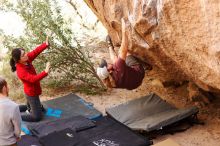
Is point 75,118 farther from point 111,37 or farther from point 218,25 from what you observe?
point 218,25

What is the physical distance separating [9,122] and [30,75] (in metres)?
1.90

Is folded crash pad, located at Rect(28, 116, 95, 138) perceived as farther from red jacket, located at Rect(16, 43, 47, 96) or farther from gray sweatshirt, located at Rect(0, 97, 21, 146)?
gray sweatshirt, located at Rect(0, 97, 21, 146)

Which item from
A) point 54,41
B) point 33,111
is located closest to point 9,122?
point 33,111

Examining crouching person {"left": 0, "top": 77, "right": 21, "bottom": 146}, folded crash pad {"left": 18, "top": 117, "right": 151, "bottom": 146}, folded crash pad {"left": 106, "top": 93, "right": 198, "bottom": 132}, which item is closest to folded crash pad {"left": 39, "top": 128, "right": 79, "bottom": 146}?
folded crash pad {"left": 18, "top": 117, "right": 151, "bottom": 146}

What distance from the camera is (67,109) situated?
22.7 ft

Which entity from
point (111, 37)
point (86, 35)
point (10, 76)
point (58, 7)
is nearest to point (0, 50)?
point (10, 76)

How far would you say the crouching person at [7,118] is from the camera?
3.98 metres

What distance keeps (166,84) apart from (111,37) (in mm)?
1606

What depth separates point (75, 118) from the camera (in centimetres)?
634

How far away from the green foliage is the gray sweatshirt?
3435 millimetres

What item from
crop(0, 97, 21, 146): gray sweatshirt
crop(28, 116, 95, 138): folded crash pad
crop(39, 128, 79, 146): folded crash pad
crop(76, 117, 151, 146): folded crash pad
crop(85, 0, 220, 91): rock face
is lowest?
crop(76, 117, 151, 146): folded crash pad

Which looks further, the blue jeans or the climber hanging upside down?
the blue jeans

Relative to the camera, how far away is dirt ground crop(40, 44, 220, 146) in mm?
5491

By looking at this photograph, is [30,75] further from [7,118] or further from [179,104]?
[179,104]
